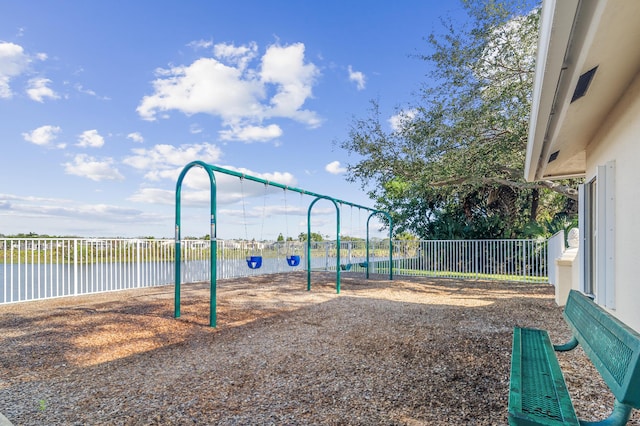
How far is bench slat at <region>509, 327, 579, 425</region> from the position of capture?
187cm

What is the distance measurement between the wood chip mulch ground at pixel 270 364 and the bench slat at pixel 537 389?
16.4 inches

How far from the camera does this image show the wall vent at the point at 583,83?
3.15m

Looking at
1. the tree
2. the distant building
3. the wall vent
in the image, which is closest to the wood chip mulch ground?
the distant building

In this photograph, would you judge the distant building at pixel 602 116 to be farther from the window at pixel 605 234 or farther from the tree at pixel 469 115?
the tree at pixel 469 115

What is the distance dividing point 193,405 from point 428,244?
12840mm

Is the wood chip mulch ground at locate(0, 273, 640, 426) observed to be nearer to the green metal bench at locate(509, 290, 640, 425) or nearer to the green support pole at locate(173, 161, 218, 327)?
the green support pole at locate(173, 161, 218, 327)

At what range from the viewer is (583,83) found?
3.34 meters

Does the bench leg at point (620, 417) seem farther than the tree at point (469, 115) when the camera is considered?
No

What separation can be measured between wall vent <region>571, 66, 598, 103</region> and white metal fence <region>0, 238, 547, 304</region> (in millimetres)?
9933

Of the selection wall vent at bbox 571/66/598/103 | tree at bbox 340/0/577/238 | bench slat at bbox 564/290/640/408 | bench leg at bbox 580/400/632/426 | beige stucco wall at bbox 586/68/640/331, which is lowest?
bench leg at bbox 580/400/632/426

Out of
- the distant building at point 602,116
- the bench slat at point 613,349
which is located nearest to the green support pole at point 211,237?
the distant building at point 602,116

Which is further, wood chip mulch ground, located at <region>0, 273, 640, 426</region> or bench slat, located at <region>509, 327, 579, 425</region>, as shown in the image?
wood chip mulch ground, located at <region>0, 273, 640, 426</region>

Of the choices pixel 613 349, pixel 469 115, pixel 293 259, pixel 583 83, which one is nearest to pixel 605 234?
pixel 583 83

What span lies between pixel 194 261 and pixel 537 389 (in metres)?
11.5
